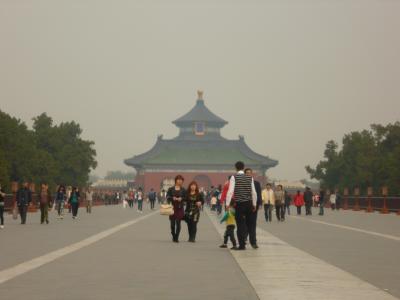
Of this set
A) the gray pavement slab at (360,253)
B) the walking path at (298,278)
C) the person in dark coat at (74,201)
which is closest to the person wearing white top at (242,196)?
the walking path at (298,278)

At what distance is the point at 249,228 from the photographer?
61.0 feet

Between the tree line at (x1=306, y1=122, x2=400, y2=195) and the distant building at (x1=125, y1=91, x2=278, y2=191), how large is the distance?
45.3 m

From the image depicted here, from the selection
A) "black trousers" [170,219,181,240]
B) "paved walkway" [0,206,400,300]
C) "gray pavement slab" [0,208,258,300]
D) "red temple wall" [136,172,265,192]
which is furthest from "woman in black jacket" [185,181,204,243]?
"red temple wall" [136,172,265,192]

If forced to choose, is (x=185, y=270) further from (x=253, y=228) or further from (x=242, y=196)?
(x=253, y=228)

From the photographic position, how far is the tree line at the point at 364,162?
66125 millimetres

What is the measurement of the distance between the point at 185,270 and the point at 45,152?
62.7 meters

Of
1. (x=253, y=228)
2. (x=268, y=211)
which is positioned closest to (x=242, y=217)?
(x=253, y=228)

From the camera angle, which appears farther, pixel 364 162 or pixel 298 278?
pixel 364 162

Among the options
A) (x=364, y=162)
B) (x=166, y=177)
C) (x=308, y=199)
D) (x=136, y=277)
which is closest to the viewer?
(x=136, y=277)

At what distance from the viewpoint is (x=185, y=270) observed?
13.2m

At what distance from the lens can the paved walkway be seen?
10297mm

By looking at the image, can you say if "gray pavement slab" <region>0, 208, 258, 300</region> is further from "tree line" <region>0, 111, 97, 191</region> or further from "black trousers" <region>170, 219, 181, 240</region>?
"tree line" <region>0, 111, 97, 191</region>

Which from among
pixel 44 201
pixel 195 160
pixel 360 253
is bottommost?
pixel 360 253

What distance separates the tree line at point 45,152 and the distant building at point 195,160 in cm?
4493
